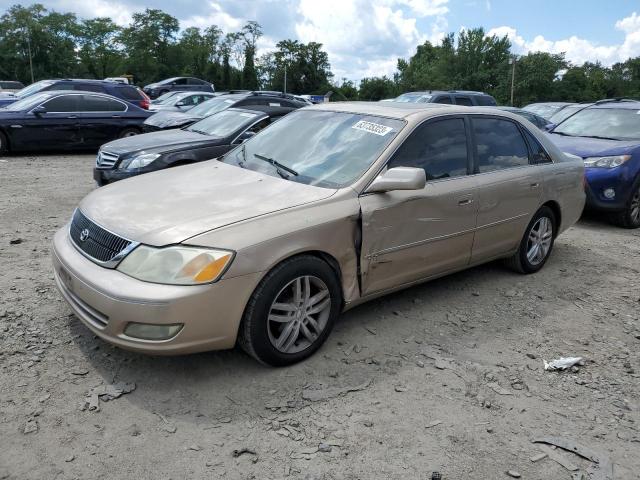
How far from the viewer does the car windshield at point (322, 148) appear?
3930 mm

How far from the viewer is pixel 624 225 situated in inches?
303

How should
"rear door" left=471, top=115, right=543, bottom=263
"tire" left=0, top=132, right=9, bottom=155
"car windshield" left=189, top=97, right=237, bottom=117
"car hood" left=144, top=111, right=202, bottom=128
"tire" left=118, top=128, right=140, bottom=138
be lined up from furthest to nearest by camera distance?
"tire" left=118, top=128, right=140, bottom=138 → "tire" left=0, top=132, right=9, bottom=155 → "car windshield" left=189, top=97, right=237, bottom=117 → "car hood" left=144, top=111, right=202, bottom=128 → "rear door" left=471, top=115, right=543, bottom=263

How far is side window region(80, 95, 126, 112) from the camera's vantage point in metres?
12.2

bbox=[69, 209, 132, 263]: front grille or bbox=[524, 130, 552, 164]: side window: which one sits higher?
bbox=[524, 130, 552, 164]: side window

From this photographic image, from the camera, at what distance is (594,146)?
25.7ft

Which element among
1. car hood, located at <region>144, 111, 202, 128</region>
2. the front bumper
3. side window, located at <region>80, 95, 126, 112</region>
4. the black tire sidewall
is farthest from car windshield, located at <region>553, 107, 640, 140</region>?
side window, located at <region>80, 95, 126, 112</region>

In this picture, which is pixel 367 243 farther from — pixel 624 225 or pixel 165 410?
pixel 624 225

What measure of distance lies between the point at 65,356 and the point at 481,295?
333cm

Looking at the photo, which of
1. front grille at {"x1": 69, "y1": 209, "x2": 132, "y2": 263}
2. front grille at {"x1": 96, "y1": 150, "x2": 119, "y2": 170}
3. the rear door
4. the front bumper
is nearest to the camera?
the front bumper

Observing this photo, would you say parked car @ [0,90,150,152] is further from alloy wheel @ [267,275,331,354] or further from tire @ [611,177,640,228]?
alloy wheel @ [267,275,331,354]

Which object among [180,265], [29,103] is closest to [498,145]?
[180,265]

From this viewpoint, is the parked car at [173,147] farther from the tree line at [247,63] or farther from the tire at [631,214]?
the tree line at [247,63]

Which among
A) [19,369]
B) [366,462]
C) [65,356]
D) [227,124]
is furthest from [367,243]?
[227,124]

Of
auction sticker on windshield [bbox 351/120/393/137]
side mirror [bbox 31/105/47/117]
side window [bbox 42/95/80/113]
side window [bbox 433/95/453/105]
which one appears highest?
side window [bbox 433/95/453/105]
